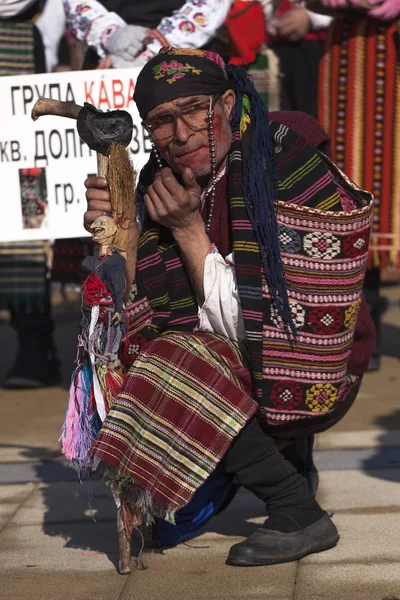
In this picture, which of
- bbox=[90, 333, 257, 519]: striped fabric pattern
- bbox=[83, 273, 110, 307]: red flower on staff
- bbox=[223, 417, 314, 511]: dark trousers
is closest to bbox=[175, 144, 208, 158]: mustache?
bbox=[83, 273, 110, 307]: red flower on staff

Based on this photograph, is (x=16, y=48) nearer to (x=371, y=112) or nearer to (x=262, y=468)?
(x=371, y=112)

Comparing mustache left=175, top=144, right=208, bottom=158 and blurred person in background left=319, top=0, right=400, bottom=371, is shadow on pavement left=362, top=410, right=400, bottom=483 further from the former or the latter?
mustache left=175, top=144, right=208, bottom=158

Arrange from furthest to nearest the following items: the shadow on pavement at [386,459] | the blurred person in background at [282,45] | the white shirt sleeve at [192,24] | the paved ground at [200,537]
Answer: the blurred person in background at [282,45] < the white shirt sleeve at [192,24] < the shadow on pavement at [386,459] < the paved ground at [200,537]

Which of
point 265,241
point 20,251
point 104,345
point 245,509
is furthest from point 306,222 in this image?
point 20,251

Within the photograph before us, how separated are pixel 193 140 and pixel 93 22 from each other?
7.43 feet

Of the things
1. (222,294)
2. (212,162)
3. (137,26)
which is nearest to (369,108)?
(137,26)

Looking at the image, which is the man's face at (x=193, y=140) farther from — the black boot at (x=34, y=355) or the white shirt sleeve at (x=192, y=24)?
the black boot at (x=34, y=355)

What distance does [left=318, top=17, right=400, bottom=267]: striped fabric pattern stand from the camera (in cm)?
555

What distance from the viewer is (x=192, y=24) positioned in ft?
17.3

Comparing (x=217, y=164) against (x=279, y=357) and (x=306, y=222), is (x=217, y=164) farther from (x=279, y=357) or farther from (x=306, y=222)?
(x=279, y=357)

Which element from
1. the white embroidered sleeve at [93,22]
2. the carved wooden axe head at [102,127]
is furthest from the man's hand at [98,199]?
the white embroidered sleeve at [93,22]

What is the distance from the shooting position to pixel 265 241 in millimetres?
3152

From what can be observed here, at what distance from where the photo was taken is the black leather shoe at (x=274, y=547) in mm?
3240

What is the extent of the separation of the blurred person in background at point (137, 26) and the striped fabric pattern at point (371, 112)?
2.00 feet
